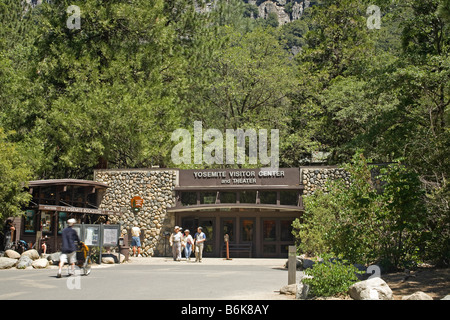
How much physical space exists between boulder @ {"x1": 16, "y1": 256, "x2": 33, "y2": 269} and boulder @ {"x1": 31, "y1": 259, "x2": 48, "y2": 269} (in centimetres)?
19

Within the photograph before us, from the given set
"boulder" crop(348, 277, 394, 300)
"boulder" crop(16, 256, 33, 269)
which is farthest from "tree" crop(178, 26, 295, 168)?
"boulder" crop(348, 277, 394, 300)

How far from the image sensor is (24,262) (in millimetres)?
17906

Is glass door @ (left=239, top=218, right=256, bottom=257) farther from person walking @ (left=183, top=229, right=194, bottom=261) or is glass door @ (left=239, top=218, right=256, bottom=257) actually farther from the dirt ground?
the dirt ground

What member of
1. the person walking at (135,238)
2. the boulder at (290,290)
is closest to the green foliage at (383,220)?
the boulder at (290,290)

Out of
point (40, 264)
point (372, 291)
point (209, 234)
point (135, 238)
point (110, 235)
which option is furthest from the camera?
point (209, 234)

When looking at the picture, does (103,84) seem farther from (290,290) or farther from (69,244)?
(290,290)

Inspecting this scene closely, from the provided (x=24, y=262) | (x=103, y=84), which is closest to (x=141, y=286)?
(x=24, y=262)

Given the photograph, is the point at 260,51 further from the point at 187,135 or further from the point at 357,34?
the point at 187,135

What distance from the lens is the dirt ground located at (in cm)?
1033

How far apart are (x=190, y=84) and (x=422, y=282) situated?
26.9 meters

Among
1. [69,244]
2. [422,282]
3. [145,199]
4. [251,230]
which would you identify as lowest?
[422,282]

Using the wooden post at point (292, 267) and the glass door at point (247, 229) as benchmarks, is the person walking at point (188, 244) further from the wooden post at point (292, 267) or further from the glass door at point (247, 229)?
the wooden post at point (292, 267)

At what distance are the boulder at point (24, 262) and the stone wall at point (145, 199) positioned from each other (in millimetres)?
9697

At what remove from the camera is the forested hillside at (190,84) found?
24.7 meters
